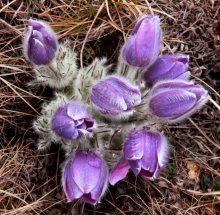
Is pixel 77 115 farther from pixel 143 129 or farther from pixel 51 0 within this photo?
pixel 51 0

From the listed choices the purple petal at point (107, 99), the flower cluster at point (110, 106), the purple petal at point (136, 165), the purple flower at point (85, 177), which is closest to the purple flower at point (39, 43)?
the flower cluster at point (110, 106)

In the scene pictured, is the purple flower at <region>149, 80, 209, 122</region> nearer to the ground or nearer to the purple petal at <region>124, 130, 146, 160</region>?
the purple petal at <region>124, 130, 146, 160</region>

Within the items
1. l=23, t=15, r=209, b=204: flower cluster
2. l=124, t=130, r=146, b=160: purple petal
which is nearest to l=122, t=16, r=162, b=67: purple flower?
l=23, t=15, r=209, b=204: flower cluster

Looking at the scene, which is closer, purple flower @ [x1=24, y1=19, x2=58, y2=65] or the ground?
purple flower @ [x1=24, y1=19, x2=58, y2=65]

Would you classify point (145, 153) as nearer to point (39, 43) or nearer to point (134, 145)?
point (134, 145)

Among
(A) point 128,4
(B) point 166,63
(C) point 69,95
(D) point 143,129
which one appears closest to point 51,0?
(A) point 128,4

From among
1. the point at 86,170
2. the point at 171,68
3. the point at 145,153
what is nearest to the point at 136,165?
the point at 145,153
